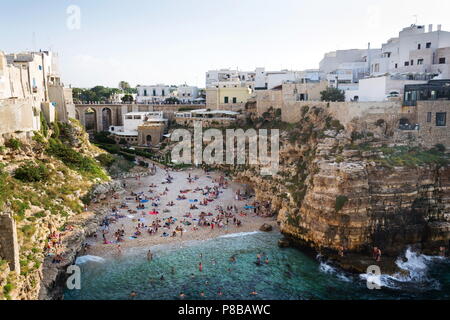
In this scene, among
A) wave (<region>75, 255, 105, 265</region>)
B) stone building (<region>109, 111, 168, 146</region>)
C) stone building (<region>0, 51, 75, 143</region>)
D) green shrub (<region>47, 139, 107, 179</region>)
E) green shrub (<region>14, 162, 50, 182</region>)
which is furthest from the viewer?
stone building (<region>109, 111, 168, 146</region>)

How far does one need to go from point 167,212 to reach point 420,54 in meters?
30.5

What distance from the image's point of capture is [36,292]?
770 inches

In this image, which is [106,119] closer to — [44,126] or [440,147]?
[44,126]

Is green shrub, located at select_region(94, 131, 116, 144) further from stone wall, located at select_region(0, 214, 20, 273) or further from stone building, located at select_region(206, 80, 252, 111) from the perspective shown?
stone wall, located at select_region(0, 214, 20, 273)

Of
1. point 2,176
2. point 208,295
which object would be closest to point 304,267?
point 208,295

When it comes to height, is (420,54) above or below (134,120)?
above

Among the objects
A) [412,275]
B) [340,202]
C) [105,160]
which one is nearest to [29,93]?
[105,160]

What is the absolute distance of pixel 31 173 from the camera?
97.7 ft

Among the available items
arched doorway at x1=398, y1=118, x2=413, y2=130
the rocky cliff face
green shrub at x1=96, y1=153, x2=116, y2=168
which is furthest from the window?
green shrub at x1=96, y1=153, x2=116, y2=168

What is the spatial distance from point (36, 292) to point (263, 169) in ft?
75.9

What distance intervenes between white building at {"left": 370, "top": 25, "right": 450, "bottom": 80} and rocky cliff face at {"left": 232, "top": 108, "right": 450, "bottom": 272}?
13.0 metres

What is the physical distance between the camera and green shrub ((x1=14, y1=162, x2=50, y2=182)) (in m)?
29.2

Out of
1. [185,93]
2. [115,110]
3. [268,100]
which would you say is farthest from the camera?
[185,93]

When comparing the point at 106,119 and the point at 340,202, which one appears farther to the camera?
the point at 106,119
